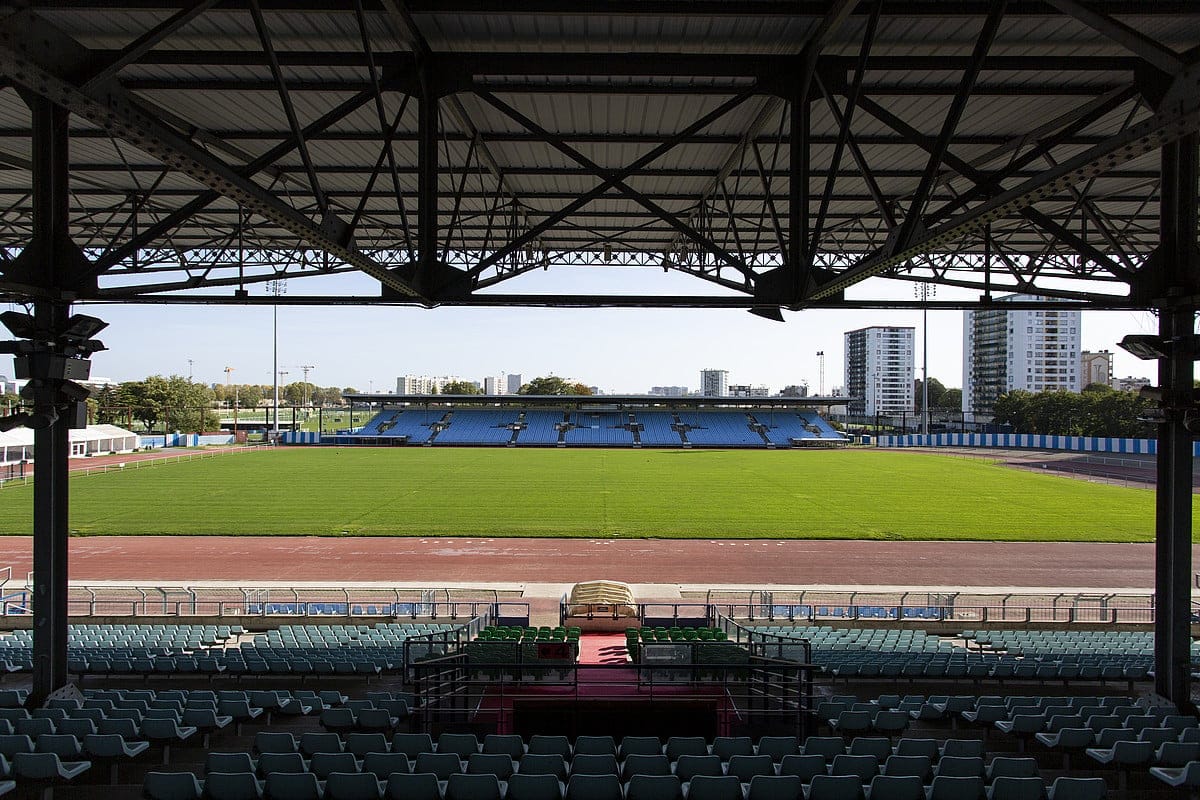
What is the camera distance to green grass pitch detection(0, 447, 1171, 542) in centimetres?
3000

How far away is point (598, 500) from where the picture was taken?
3766 centimetres

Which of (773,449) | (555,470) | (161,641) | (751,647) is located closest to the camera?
(751,647)

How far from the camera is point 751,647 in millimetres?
10422

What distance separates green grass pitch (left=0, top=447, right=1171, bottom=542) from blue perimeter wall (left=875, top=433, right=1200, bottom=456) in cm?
2382

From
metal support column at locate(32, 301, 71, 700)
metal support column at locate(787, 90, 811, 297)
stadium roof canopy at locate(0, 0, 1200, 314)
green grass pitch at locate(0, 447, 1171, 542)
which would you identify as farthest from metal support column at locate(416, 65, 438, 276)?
green grass pitch at locate(0, 447, 1171, 542)

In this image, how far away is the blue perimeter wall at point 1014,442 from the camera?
71.7m

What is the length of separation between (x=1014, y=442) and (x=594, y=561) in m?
76.5

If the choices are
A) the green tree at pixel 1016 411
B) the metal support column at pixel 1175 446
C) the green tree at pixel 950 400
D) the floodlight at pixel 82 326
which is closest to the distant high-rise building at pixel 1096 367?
the green tree at pixel 950 400

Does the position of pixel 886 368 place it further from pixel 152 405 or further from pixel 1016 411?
pixel 152 405

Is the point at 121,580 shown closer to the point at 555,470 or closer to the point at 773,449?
the point at 555,470

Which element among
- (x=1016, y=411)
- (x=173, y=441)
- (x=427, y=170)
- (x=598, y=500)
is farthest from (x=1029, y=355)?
(x=427, y=170)

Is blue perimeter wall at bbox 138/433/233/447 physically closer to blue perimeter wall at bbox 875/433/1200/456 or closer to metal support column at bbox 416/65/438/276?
blue perimeter wall at bbox 875/433/1200/456

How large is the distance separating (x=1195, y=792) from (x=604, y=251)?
1494 centimetres

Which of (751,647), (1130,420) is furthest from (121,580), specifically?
(1130,420)
